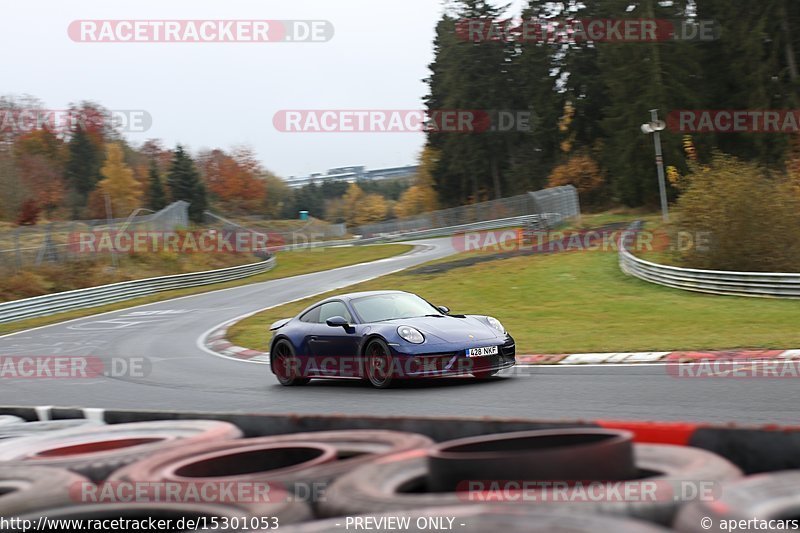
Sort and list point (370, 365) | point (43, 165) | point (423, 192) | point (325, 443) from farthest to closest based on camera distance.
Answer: point (423, 192) < point (43, 165) < point (370, 365) < point (325, 443)

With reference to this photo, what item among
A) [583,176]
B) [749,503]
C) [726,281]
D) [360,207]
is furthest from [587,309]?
[360,207]

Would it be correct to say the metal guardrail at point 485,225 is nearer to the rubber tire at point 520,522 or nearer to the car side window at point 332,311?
the car side window at point 332,311

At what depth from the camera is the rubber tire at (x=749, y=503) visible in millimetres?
2787

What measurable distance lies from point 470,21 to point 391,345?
74604 mm

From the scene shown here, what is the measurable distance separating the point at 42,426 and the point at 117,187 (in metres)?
84.6

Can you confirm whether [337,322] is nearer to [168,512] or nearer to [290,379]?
[290,379]

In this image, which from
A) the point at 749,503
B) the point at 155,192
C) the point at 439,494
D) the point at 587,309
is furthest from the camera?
the point at 155,192

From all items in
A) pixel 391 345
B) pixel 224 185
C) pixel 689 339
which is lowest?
pixel 689 339

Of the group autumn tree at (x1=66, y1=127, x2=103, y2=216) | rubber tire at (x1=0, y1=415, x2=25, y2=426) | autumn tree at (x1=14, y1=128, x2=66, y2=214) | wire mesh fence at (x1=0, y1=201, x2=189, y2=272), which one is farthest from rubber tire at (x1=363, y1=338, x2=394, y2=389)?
autumn tree at (x1=66, y1=127, x2=103, y2=216)

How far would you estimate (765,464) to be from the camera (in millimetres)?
3691

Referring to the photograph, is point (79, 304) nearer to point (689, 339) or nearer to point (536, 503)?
point (689, 339)

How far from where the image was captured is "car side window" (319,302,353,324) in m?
12.3

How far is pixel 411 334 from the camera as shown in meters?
11.2

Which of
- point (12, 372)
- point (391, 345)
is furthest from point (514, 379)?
point (12, 372)
